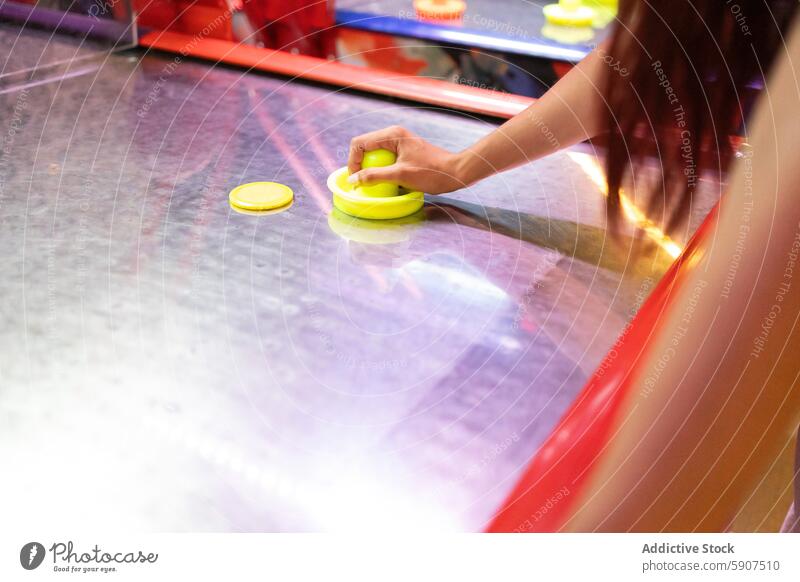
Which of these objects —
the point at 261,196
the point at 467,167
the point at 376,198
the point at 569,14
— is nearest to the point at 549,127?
the point at 467,167

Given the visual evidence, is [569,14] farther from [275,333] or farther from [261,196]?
[275,333]

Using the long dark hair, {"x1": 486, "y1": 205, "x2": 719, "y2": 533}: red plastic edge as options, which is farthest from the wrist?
{"x1": 486, "y1": 205, "x2": 719, "y2": 533}: red plastic edge

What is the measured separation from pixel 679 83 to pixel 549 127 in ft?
0.44

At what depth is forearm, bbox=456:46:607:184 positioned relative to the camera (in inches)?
28.8

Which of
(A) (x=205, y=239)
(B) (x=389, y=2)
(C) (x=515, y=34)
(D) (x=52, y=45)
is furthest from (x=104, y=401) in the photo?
(B) (x=389, y=2)

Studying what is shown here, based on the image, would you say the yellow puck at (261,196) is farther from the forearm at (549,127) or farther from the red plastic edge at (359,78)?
the red plastic edge at (359,78)

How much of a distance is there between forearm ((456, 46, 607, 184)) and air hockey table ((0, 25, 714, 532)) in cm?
4

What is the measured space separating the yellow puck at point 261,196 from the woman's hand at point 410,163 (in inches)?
2.9


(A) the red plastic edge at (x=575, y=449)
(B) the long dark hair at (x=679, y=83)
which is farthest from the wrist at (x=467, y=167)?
(A) the red plastic edge at (x=575, y=449)

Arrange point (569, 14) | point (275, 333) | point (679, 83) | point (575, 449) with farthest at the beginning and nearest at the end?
1. point (569, 14)
2. point (679, 83)
3. point (275, 333)
4. point (575, 449)

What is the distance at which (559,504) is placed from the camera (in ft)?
1.28

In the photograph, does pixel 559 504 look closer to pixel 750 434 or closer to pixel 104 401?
pixel 750 434

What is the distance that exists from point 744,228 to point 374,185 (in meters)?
0.43

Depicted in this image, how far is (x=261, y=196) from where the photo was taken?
29.7 inches
